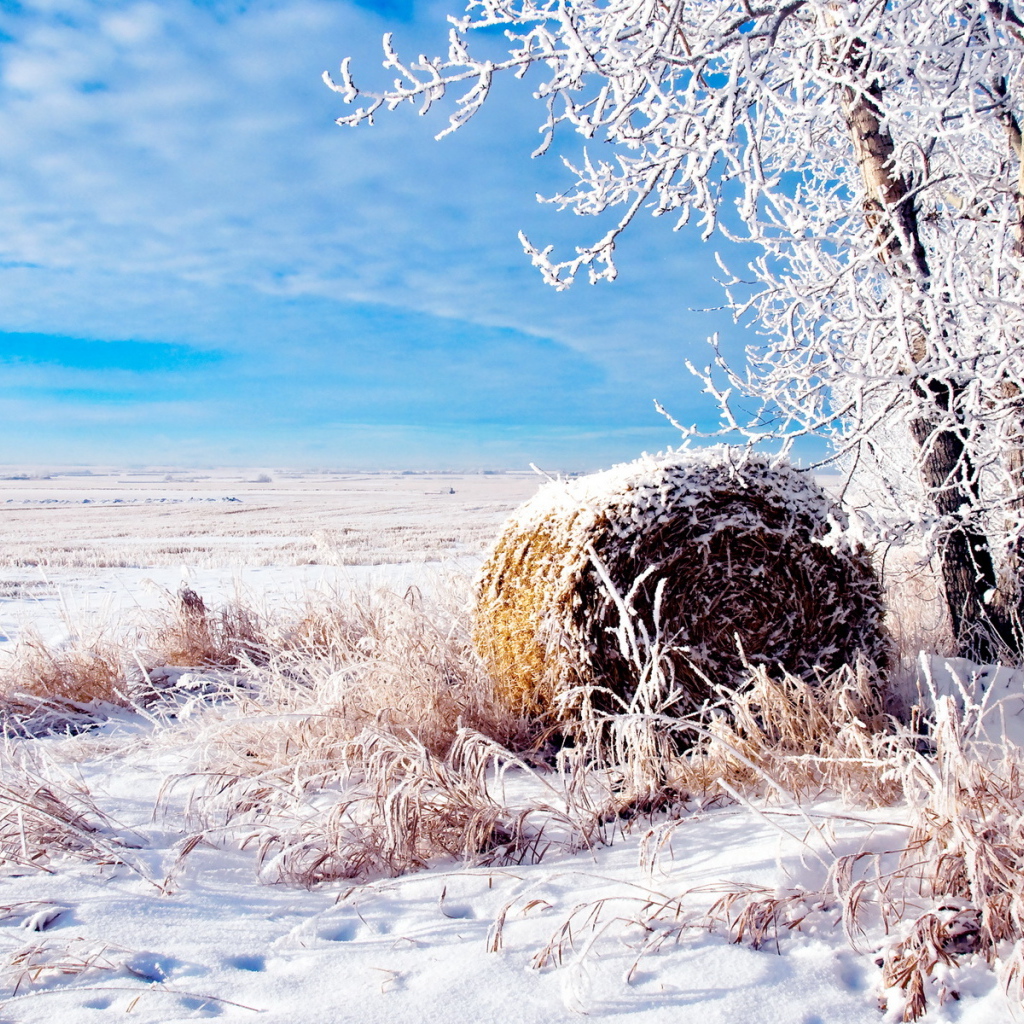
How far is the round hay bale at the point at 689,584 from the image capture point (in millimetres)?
3584

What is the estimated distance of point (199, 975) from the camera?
1.95 meters

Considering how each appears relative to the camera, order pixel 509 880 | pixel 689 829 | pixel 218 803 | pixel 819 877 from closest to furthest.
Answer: pixel 819 877, pixel 509 880, pixel 689 829, pixel 218 803

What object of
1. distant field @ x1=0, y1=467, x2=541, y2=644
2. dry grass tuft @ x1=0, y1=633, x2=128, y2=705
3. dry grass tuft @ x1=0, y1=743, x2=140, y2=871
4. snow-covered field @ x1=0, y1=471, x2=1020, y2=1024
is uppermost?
distant field @ x1=0, y1=467, x2=541, y2=644

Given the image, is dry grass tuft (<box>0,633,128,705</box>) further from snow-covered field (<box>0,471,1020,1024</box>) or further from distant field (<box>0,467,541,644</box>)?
snow-covered field (<box>0,471,1020,1024</box>)

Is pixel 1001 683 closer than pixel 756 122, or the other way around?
pixel 756 122

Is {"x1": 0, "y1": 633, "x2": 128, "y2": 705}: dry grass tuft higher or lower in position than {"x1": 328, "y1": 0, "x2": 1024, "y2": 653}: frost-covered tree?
lower

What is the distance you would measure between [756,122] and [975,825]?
2.66 meters

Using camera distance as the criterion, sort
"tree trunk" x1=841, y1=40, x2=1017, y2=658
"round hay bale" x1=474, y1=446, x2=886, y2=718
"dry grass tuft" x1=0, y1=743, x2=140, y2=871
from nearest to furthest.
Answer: "dry grass tuft" x1=0, y1=743, x2=140, y2=871
"round hay bale" x1=474, y1=446, x2=886, y2=718
"tree trunk" x1=841, y1=40, x2=1017, y2=658

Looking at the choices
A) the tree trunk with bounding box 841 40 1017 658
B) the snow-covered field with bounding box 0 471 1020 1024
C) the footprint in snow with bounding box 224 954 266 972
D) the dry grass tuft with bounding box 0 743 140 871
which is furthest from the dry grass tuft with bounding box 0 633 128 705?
the tree trunk with bounding box 841 40 1017 658

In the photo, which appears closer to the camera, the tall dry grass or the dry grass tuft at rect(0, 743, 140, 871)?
the tall dry grass

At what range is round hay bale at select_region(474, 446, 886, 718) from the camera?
358 cm

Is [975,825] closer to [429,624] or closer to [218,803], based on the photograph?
[218,803]

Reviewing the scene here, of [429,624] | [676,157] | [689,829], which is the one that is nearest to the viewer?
[689,829]

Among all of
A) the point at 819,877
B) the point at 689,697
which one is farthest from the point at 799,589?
the point at 819,877
